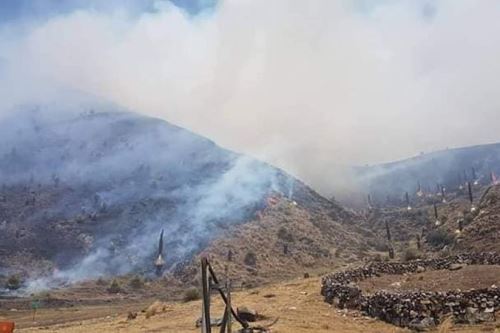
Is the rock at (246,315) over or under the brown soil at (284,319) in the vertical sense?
over

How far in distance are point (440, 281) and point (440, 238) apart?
44093 millimetres

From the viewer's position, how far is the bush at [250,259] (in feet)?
225

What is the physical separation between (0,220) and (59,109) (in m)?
62.8

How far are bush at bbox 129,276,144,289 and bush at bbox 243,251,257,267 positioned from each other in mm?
15064

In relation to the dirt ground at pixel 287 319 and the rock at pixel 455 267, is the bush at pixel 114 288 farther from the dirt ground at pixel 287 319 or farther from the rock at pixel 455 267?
the rock at pixel 455 267

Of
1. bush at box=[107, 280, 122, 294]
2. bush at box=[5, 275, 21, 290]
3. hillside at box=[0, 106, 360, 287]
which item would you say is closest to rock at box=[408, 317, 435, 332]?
bush at box=[107, 280, 122, 294]

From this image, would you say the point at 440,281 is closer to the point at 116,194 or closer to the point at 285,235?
the point at 285,235

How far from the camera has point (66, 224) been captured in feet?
256

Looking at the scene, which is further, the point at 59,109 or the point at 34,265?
the point at 59,109

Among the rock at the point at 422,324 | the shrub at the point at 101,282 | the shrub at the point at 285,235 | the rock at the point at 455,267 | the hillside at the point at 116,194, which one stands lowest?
the rock at the point at 422,324

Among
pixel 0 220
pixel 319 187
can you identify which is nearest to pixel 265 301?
pixel 0 220

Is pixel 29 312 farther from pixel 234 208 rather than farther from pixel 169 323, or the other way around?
pixel 234 208

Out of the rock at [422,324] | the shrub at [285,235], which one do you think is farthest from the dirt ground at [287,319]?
the shrub at [285,235]

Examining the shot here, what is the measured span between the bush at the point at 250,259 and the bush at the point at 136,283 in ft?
49.4
